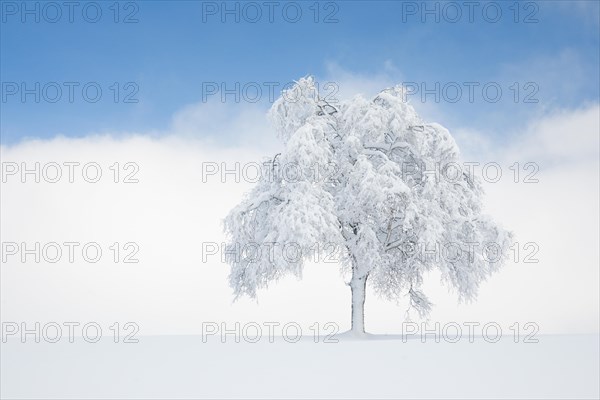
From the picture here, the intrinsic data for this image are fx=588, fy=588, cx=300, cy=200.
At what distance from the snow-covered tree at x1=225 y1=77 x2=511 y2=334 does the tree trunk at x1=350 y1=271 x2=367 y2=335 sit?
36mm

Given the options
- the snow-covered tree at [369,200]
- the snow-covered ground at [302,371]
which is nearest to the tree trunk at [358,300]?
the snow-covered tree at [369,200]

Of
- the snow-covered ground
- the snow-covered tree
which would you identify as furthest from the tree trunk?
the snow-covered ground

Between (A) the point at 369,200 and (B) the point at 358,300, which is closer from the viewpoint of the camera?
(A) the point at 369,200

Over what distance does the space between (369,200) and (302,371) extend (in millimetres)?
9428

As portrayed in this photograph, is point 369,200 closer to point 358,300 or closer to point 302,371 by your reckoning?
point 358,300

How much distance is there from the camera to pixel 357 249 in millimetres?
19938

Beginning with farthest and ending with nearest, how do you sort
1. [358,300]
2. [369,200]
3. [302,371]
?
[358,300] < [369,200] < [302,371]

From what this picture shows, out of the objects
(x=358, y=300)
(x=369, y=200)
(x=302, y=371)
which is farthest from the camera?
(x=358, y=300)

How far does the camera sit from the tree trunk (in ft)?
67.3

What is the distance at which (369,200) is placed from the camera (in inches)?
754

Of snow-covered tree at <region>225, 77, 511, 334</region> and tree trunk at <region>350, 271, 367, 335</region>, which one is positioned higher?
snow-covered tree at <region>225, 77, 511, 334</region>

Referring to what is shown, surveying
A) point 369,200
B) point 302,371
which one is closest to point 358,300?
point 369,200

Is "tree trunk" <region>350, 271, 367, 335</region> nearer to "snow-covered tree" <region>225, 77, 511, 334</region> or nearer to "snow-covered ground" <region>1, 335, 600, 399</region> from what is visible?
"snow-covered tree" <region>225, 77, 511, 334</region>

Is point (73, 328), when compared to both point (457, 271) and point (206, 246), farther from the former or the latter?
point (457, 271)
